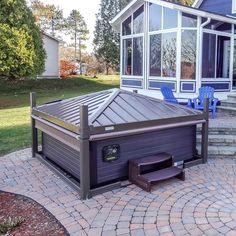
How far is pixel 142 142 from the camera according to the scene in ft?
15.2

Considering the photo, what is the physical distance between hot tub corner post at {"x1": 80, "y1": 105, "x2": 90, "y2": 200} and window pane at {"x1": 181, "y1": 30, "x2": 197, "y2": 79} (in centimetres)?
685

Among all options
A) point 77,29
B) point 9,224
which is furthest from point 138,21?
point 77,29

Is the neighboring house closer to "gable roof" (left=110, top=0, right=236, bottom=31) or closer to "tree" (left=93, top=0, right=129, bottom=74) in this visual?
"tree" (left=93, top=0, right=129, bottom=74)

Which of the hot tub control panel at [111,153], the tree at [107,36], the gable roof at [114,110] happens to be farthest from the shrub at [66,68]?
the hot tub control panel at [111,153]

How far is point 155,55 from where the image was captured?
11.1m

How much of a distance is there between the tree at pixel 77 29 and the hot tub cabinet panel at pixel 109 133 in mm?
31158

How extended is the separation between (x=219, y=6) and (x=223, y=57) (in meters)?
2.98

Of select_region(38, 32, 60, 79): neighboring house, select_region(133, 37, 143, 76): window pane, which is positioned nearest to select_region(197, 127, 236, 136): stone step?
select_region(133, 37, 143, 76): window pane

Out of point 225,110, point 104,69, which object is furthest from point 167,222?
point 104,69

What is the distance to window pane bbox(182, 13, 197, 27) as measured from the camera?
9789mm

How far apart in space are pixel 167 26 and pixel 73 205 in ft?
26.7

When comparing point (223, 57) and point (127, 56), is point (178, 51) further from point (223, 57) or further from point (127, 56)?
point (127, 56)

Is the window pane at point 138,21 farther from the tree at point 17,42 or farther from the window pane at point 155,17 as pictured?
the tree at point 17,42

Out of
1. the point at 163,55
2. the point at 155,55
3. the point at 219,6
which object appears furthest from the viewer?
the point at 219,6
